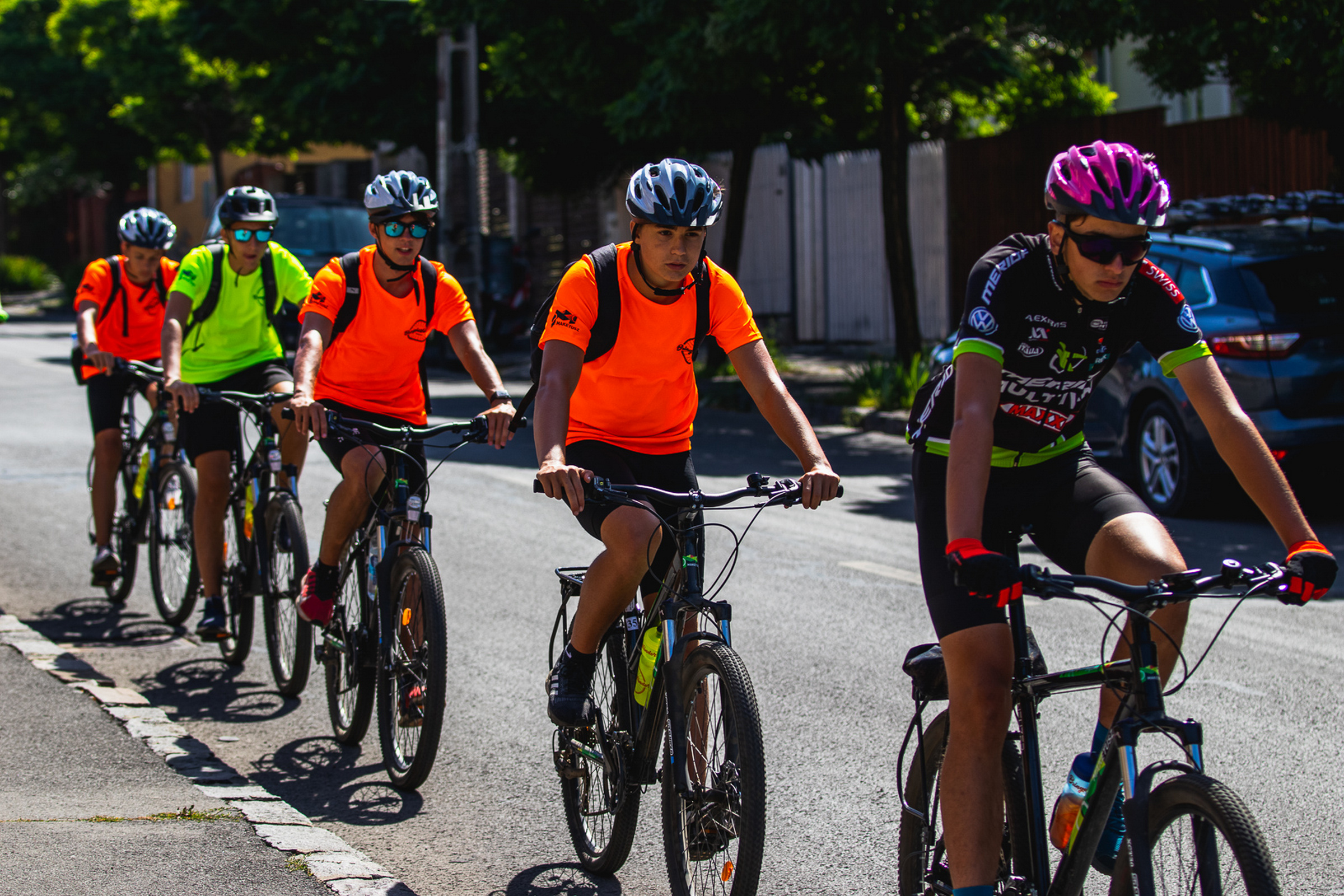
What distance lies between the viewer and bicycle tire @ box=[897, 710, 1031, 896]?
11.0 feet

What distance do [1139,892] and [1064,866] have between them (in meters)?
0.31

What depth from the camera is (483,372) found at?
5660 mm

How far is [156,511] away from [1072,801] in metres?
5.74

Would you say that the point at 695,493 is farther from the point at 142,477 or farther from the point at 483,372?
the point at 142,477

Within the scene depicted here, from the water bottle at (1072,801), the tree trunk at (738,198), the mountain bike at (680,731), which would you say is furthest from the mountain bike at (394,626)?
the tree trunk at (738,198)

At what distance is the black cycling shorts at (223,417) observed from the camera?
7.06 m

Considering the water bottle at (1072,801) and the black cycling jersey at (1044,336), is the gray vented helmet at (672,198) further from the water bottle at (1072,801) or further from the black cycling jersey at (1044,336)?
the water bottle at (1072,801)

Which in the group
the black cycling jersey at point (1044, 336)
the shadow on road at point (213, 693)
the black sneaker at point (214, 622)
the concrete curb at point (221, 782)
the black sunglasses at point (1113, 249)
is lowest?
the shadow on road at point (213, 693)

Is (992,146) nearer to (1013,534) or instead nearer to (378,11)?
(378,11)

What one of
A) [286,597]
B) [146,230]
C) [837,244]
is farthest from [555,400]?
[837,244]

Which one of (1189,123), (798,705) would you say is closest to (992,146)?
(1189,123)

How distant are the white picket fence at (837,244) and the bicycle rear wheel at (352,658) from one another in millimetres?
15353

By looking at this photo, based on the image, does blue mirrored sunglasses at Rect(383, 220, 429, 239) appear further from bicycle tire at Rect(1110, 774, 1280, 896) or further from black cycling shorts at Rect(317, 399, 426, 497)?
bicycle tire at Rect(1110, 774, 1280, 896)

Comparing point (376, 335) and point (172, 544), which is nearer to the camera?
point (376, 335)
